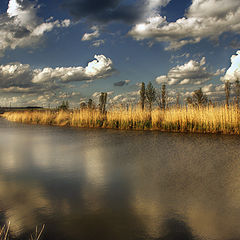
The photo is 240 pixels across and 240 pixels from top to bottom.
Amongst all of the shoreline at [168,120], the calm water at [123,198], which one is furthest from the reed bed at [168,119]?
the calm water at [123,198]

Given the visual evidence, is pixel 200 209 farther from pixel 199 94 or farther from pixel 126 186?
pixel 199 94

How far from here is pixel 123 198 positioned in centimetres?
265

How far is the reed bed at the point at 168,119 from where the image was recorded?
9.69m

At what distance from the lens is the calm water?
1902 millimetres

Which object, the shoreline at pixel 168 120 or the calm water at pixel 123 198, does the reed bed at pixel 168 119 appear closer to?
the shoreline at pixel 168 120

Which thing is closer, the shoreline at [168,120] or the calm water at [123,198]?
the calm water at [123,198]

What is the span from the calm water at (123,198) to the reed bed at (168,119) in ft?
17.4

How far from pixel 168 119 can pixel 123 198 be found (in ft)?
29.6

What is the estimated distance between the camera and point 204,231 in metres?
1.86

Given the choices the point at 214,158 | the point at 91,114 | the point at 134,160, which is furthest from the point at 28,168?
the point at 91,114

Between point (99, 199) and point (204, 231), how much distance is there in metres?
1.19

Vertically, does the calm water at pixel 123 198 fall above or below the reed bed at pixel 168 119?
below

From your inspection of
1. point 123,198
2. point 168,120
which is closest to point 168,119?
point 168,120

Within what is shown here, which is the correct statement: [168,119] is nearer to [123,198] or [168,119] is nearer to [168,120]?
[168,120]
